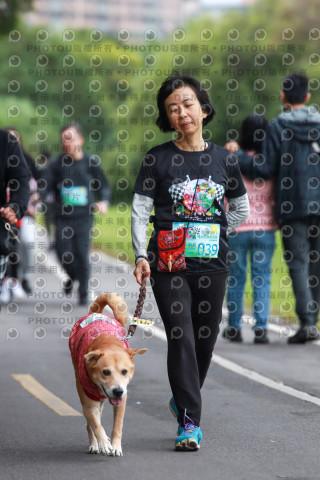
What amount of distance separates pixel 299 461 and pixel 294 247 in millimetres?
5163

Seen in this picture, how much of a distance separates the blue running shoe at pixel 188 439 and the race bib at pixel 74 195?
8869mm

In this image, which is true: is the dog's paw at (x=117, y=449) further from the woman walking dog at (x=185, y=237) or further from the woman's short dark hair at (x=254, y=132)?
the woman's short dark hair at (x=254, y=132)

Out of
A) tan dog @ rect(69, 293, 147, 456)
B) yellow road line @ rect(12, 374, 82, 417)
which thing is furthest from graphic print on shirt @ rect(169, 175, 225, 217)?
yellow road line @ rect(12, 374, 82, 417)

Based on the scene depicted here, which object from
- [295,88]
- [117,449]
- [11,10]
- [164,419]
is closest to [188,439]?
[117,449]

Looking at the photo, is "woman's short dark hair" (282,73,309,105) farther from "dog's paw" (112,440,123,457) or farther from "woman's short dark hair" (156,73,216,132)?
"dog's paw" (112,440,123,457)

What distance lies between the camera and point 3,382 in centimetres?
894

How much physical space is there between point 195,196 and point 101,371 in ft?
3.75

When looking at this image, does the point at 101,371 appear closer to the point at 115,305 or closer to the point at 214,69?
the point at 115,305

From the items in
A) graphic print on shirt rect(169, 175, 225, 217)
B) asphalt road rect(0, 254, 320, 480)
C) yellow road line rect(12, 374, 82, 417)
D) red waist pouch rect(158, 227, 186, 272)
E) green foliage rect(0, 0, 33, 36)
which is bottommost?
yellow road line rect(12, 374, 82, 417)

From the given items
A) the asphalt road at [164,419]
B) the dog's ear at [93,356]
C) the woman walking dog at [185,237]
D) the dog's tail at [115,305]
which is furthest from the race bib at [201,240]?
the asphalt road at [164,419]

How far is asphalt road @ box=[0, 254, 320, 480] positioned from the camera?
581 centimetres

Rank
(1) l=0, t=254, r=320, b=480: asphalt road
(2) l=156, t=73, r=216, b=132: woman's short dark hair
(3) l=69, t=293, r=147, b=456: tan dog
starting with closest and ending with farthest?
(1) l=0, t=254, r=320, b=480: asphalt road → (3) l=69, t=293, r=147, b=456: tan dog → (2) l=156, t=73, r=216, b=132: woman's short dark hair

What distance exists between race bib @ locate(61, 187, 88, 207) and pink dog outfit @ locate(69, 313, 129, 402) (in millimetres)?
8421

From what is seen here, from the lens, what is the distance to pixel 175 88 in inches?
259
